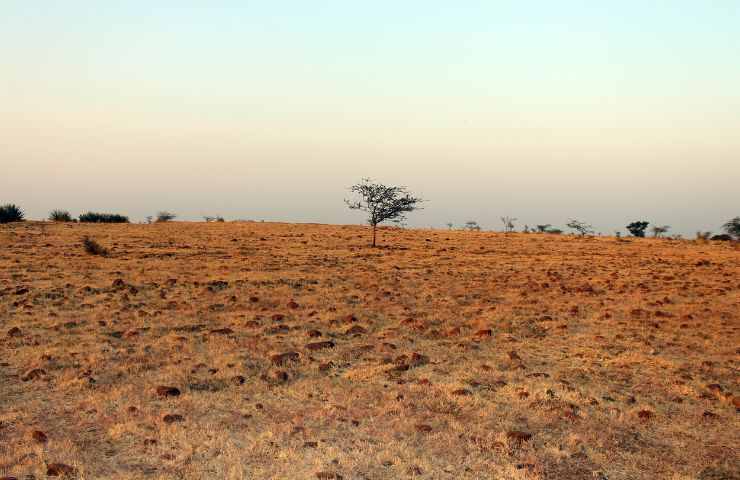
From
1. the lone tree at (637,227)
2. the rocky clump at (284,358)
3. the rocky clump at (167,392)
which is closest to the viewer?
the rocky clump at (167,392)

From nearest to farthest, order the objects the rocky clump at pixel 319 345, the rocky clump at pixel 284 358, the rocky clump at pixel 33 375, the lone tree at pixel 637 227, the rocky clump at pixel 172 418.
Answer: the rocky clump at pixel 172 418 → the rocky clump at pixel 33 375 → the rocky clump at pixel 284 358 → the rocky clump at pixel 319 345 → the lone tree at pixel 637 227

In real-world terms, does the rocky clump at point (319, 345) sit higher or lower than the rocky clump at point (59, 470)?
higher

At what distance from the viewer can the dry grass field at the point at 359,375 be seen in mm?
6457

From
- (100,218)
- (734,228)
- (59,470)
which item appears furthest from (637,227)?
(59,470)

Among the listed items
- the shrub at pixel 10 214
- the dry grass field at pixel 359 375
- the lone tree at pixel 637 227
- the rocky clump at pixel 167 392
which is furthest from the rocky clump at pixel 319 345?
the lone tree at pixel 637 227

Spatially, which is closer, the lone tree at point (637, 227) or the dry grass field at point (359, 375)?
the dry grass field at point (359, 375)

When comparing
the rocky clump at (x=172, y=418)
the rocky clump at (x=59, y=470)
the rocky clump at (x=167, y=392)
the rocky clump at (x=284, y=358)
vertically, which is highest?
the rocky clump at (x=284, y=358)

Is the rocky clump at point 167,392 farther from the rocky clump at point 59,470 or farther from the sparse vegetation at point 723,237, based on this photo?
the sparse vegetation at point 723,237

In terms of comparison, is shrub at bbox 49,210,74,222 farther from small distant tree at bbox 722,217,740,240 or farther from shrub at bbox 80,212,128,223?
small distant tree at bbox 722,217,740,240

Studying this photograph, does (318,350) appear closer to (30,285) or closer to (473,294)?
(473,294)

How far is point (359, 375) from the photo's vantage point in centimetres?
929

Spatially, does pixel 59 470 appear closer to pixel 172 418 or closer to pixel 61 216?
pixel 172 418

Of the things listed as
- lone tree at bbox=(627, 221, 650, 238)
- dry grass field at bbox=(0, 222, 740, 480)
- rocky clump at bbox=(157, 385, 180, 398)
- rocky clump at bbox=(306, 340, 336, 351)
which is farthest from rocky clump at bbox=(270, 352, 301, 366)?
lone tree at bbox=(627, 221, 650, 238)

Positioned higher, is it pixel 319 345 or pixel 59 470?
pixel 319 345
